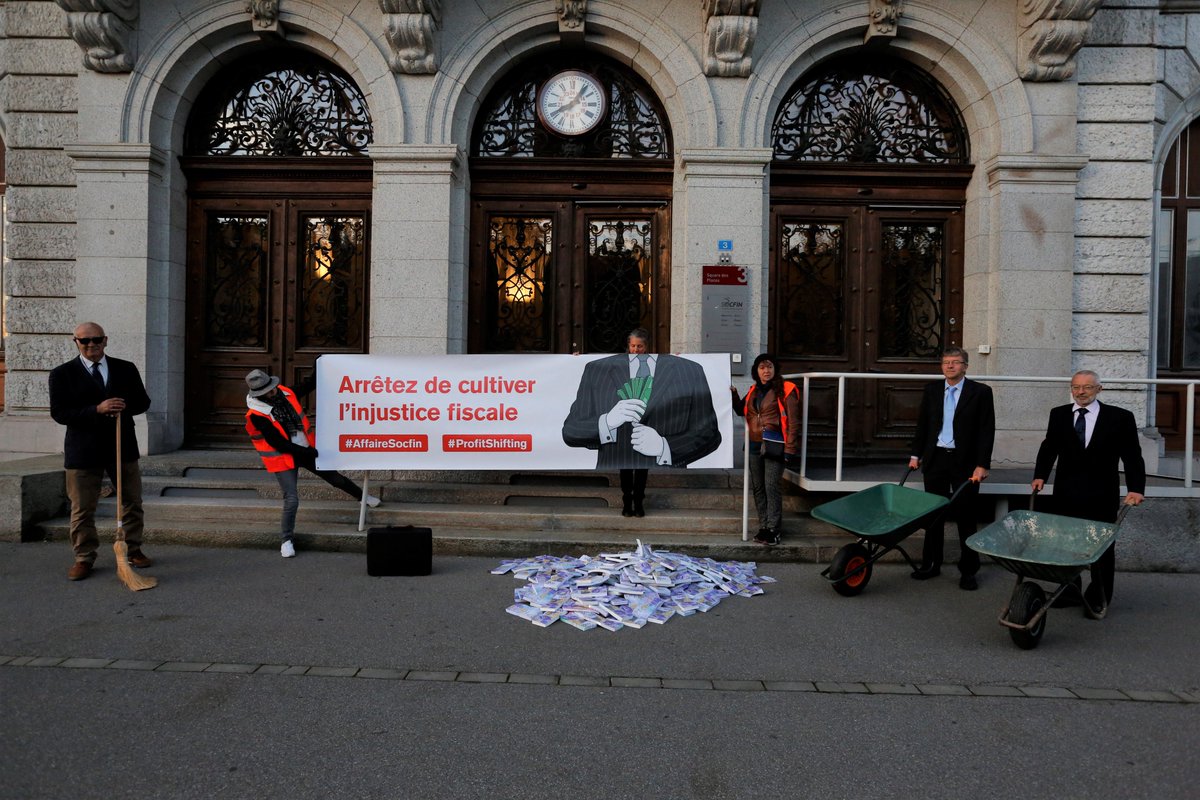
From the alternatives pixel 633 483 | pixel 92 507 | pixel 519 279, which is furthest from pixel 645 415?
pixel 92 507

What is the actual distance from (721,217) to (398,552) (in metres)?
5.50

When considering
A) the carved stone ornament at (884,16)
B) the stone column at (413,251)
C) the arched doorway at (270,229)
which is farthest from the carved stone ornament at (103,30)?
the carved stone ornament at (884,16)

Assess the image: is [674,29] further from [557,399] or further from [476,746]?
[476,746]

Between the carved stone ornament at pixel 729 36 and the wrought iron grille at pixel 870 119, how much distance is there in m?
1.01

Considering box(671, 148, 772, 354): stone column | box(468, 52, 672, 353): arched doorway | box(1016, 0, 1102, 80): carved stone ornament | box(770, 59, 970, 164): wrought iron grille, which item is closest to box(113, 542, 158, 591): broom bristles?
box(468, 52, 672, 353): arched doorway

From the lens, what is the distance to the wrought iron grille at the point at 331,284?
10.3m

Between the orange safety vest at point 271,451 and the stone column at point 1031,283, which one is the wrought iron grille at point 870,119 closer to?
the stone column at point 1031,283

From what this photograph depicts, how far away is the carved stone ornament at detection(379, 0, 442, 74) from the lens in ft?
30.5

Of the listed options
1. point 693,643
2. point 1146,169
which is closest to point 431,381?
point 693,643

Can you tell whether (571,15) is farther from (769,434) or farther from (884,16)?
(769,434)

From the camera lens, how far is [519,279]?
10.2 metres

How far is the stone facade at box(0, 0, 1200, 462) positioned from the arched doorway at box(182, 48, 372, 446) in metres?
0.51

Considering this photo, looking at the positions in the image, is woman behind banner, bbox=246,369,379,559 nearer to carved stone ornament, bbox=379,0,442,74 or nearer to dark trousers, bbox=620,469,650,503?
dark trousers, bbox=620,469,650,503

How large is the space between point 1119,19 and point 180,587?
39.4ft
